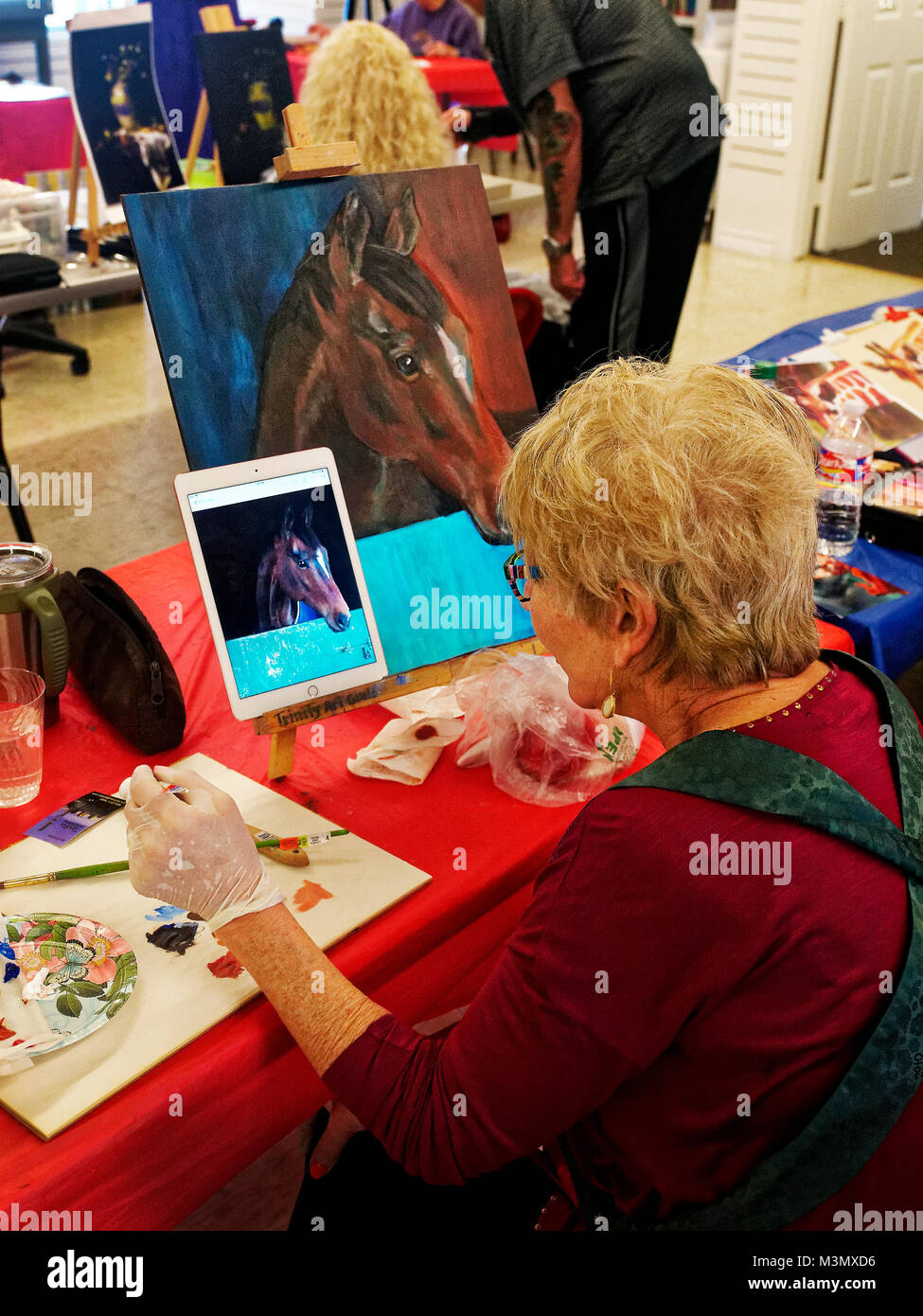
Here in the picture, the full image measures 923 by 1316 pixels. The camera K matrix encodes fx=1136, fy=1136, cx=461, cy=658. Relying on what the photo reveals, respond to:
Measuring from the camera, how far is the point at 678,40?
3.26m

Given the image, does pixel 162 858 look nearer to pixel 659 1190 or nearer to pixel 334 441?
pixel 659 1190

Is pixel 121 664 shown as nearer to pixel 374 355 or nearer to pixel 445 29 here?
pixel 374 355

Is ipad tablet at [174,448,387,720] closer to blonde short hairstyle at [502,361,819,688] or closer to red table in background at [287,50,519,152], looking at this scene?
blonde short hairstyle at [502,361,819,688]

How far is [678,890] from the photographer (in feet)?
3.07

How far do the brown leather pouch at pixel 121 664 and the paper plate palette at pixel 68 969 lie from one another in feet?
1.13

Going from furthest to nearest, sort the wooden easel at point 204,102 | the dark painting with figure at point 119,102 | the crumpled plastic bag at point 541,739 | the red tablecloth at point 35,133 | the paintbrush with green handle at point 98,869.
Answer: the red tablecloth at point 35,133
the wooden easel at point 204,102
the dark painting with figure at point 119,102
the crumpled plastic bag at point 541,739
the paintbrush with green handle at point 98,869

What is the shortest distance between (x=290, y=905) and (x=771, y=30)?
618 centimetres

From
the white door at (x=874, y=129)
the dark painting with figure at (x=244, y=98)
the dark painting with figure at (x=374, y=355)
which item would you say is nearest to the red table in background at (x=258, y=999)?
the dark painting with figure at (x=374, y=355)

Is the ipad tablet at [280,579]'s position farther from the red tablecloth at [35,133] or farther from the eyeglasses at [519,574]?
the red tablecloth at [35,133]

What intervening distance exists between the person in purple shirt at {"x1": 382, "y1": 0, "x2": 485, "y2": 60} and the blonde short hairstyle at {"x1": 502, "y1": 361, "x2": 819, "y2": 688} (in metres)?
6.63

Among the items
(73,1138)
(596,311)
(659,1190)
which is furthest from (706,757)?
(596,311)

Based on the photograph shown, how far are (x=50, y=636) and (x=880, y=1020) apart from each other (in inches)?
43.7

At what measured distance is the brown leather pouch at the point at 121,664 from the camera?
1496 mm

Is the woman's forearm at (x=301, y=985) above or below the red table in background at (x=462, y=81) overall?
below
